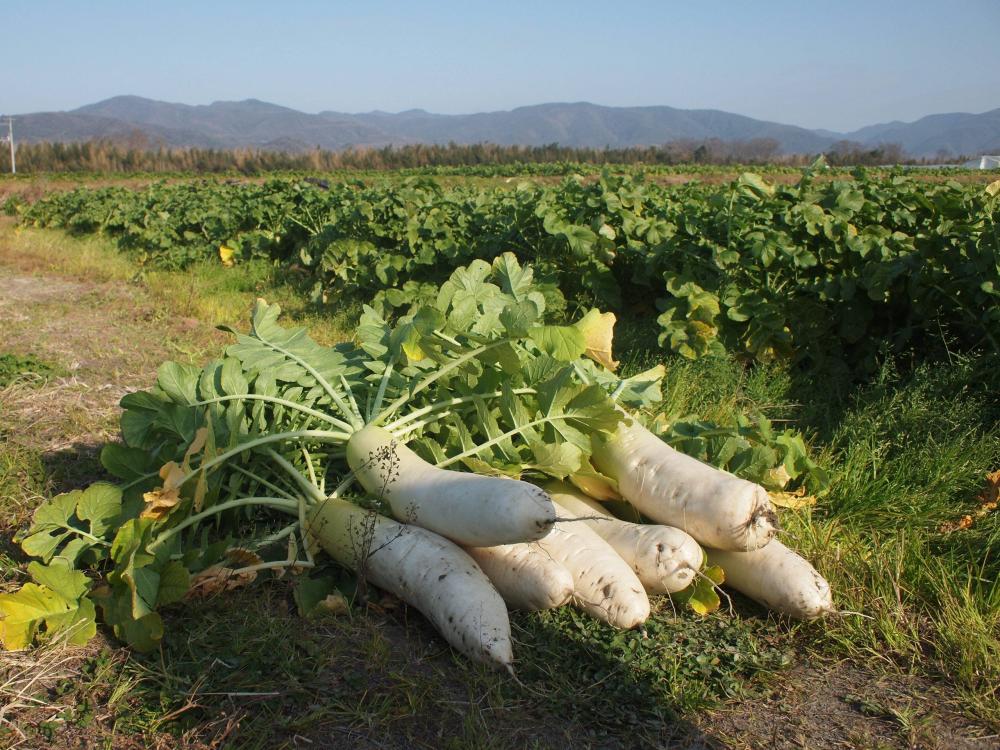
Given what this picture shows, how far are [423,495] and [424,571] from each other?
0.84 ft

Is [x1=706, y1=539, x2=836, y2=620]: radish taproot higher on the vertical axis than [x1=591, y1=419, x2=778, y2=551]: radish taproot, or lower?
lower

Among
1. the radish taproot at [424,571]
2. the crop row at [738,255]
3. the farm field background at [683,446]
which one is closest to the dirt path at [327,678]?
the farm field background at [683,446]

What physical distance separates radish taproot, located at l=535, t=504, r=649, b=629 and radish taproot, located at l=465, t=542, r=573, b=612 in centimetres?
5

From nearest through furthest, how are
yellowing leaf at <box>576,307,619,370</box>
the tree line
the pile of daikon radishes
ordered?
the pile of daikon radishes
yellowing leaf at <box>576,307,619,370</box>
the tree line

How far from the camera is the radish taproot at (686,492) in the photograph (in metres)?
2.47

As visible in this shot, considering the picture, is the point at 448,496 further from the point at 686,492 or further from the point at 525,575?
the point at 686,492

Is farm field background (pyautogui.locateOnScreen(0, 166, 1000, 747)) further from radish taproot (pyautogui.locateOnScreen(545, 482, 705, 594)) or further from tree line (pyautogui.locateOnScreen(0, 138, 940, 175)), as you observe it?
tree line (pyautogui.locateOnScreen(0, 138, 940, 175))

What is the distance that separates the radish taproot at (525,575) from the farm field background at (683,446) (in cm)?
9

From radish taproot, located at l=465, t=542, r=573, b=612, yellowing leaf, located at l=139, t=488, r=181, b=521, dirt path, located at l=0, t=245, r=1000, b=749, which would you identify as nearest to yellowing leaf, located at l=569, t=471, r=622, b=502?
radish taproot, located at l=465, t=542, r=573, b=612

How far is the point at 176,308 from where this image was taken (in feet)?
23.5

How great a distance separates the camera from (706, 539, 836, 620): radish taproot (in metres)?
2.46

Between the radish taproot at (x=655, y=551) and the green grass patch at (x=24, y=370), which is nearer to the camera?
the radish taproot at (x=655, y=551)

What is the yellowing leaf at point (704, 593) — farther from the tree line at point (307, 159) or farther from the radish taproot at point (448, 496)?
the tree line at point (307, 159)

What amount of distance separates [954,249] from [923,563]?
2332mm
